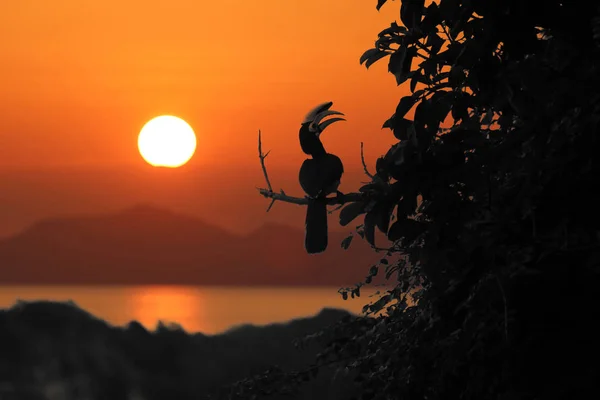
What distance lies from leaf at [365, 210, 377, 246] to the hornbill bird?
17 centimetres

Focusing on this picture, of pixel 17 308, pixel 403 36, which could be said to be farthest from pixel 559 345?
pixel 17 308

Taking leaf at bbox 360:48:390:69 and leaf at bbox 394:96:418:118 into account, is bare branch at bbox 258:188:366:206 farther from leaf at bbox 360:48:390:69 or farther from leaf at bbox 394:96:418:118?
leaf at bbox 360:48:390:69

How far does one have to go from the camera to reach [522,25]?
12.8ft

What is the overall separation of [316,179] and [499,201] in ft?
2.43

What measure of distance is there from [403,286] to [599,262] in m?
1.86

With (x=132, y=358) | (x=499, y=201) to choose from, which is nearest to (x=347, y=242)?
(x=499, y=201)

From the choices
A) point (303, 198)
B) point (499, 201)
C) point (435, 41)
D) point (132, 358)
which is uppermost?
point (132, 358)

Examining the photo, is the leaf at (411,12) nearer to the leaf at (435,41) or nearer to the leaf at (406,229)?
the leaf at (435,41)

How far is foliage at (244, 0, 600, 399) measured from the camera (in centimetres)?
321

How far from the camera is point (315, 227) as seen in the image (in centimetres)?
357

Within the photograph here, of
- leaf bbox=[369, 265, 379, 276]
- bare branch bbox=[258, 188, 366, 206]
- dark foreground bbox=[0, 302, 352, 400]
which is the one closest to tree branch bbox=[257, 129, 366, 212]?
bare branch bbox=[258, 188, 366, 206]

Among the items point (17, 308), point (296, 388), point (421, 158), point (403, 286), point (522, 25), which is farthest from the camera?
point (17, 308)

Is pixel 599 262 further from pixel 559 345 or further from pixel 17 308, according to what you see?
pixel 17 308

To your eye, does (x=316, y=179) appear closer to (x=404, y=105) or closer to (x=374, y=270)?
(x=404, y=105)
